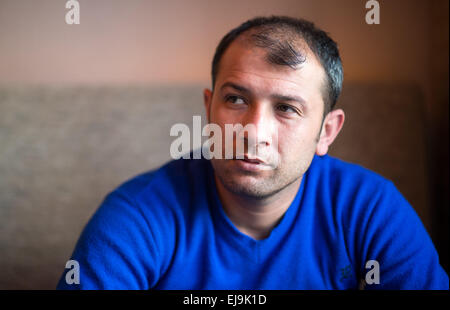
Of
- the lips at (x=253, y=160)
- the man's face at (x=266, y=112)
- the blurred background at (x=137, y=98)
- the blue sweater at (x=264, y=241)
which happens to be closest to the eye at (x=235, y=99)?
the man's face at (x=266, y=112)

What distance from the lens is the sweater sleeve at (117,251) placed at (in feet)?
2.14

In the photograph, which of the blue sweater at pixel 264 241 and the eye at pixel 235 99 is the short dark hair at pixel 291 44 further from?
the blue sweater at pixel 264 241

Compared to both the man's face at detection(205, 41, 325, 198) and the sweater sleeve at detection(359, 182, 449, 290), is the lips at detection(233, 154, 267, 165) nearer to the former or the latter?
the man's face at detection(205, 41, 325, 198)

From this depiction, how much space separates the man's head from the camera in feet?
2.20

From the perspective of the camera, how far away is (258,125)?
2.15 ft

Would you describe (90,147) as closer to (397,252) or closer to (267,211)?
(267,211)

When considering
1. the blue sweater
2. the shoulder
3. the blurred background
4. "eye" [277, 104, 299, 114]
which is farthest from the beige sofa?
"eye" [277, 104, 299, 114]

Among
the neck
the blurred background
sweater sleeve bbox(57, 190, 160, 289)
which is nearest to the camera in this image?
sweater sleeve bbox(57, 190, 160, 289)

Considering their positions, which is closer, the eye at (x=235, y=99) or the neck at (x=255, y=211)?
the eye at (x=235, y=99)

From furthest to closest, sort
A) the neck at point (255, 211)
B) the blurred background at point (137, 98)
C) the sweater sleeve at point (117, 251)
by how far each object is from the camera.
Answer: the blurred background at point (137, 98) < the neck at point (255, 211) < the sweater sleeve at point (117, 251)

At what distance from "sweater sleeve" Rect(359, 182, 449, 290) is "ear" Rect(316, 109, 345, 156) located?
175 millimetres

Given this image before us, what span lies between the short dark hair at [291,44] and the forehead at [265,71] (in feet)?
0.04

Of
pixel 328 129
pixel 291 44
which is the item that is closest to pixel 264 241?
pixel 328 129
